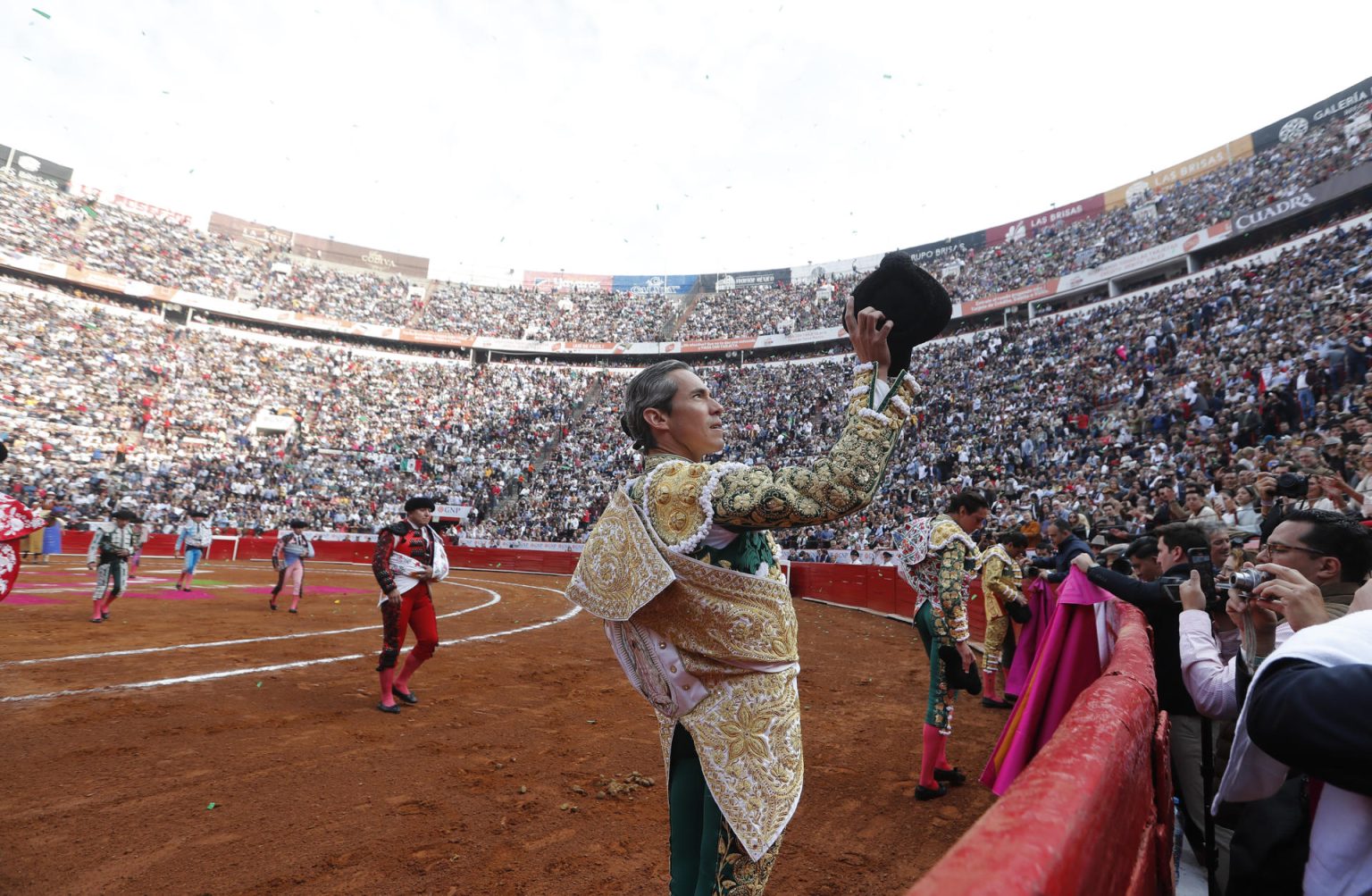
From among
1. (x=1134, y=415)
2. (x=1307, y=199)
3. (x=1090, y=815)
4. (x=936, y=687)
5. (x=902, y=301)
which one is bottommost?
(x=936, y=687)

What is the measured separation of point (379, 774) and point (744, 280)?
40311mm

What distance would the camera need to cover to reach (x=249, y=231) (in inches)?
1586

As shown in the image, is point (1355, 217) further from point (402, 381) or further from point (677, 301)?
point (402, 381)

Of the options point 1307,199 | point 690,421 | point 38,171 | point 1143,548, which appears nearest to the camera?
point 690,421

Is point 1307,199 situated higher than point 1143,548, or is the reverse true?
point 1307,199

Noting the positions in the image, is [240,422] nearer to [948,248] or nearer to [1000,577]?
[1000,577]

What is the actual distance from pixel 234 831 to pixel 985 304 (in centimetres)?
3028

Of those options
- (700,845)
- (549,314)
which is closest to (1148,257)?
(700,845)

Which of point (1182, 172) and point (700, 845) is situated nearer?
point (700, 845)

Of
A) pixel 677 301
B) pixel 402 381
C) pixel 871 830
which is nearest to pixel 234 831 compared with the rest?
pixel 871 830

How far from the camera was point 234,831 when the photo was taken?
3.27 m

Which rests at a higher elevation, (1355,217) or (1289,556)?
(1355,217)

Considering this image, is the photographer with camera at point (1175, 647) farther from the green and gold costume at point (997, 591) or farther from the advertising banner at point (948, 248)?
the advertising banner at point (948, 248)

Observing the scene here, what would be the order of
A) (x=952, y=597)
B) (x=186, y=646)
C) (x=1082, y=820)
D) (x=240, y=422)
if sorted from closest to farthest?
(x=1082, y=820) < (x=952, y=597) < (x=186, y=646) < (x=240, y=422)
